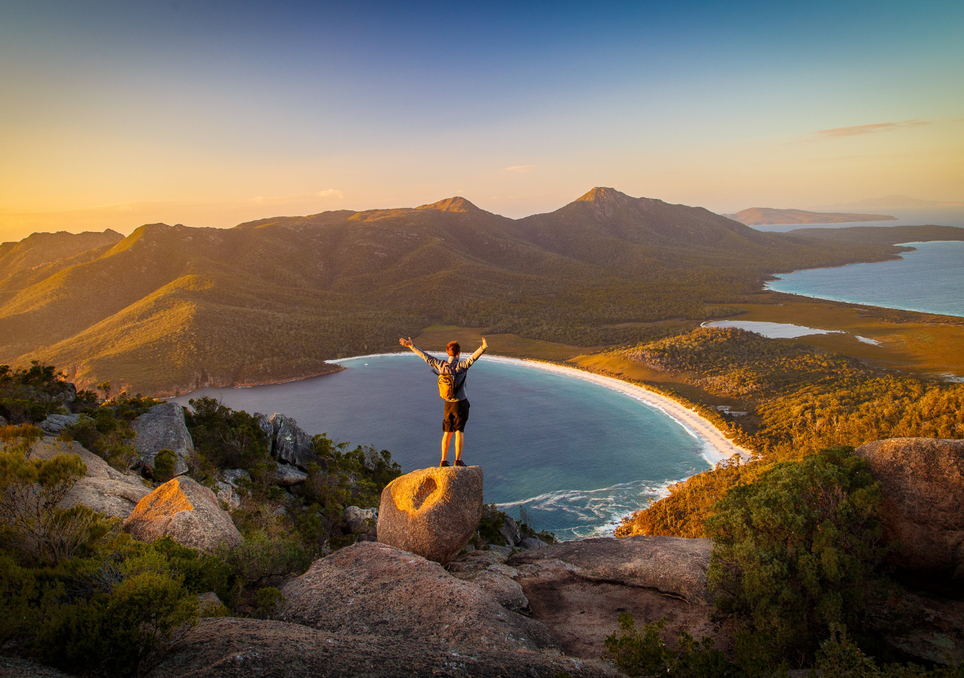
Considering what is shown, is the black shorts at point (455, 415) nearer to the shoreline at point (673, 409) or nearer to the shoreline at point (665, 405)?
the shoreline at point (673, 409)

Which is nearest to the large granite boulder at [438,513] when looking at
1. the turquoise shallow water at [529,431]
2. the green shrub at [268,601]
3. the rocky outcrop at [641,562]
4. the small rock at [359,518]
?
the rocky outcrop at [641,562]

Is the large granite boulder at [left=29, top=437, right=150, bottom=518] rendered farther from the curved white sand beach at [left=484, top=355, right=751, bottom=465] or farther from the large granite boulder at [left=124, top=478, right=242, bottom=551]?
the curved white sand beach at [left=484, top=355, right=751, bottom=465]

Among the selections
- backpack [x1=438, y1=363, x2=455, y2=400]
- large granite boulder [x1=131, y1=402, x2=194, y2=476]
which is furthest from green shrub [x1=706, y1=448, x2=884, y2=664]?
large granite boulder [x1=131, y1=402, x2=194, y2=476]

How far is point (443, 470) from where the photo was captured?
47.2ft

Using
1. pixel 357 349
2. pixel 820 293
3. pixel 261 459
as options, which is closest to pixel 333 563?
pixel 261 459

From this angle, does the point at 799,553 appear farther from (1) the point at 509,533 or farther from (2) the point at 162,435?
(2) the point at 162,435

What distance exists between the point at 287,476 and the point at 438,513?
812 inches

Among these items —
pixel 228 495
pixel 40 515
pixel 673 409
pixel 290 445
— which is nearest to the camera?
pixel 40 515

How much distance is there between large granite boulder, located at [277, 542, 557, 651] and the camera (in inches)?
409

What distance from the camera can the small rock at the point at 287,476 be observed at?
99.8 feet

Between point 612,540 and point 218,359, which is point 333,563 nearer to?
point 612,540

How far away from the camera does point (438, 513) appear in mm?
14062

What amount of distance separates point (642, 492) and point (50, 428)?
5038cm

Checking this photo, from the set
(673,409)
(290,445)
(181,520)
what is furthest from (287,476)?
(673,409)
